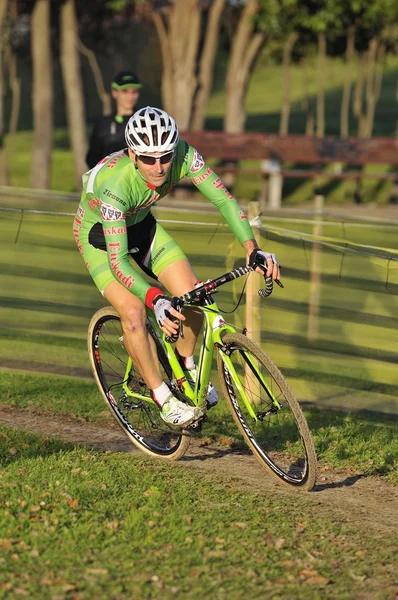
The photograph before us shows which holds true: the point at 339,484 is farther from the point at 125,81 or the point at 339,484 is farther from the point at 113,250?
the point at 125,81

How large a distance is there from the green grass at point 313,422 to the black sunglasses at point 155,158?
2.32m

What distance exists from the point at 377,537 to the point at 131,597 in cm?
174

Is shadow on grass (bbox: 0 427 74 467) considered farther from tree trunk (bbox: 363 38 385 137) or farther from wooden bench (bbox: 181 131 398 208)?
tree trunk (bbox: 363 38 385 137)

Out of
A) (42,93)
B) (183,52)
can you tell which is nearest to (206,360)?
(42,93)

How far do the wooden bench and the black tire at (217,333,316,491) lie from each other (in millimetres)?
23721

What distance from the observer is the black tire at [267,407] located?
7.09 m

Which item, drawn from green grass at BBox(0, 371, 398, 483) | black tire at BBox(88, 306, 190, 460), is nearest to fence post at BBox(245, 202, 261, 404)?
green grass at BBox(0, 371, 398, 483)

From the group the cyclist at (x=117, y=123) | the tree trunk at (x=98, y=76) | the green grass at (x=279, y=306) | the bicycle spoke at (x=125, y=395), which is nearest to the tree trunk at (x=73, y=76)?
the tree trunk at (x=98, y=76)

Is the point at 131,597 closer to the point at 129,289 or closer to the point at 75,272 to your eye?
the point at 129,289

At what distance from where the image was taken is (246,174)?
4009 centimetres

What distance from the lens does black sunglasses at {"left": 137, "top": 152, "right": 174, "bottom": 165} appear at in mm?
7398

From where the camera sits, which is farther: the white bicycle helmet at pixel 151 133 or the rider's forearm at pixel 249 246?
the rider's forearm at pixel 249 246

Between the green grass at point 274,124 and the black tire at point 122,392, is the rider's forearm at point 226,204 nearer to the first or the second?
the black tire at point 122,392

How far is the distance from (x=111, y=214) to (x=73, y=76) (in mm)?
23364
